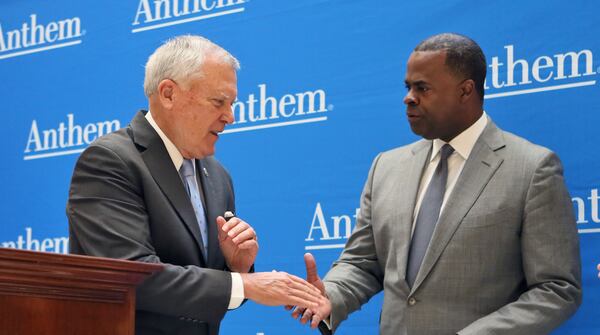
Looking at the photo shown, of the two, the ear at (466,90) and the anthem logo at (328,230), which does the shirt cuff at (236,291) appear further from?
the anthem logo at (328,230)

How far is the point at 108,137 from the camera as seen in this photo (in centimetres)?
298

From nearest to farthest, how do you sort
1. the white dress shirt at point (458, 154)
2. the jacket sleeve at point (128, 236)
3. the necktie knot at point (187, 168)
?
the jacket sleeve at point (128, 236) < the necktie knot at point (187, 168) < the white dress shirt at point (458, 154)

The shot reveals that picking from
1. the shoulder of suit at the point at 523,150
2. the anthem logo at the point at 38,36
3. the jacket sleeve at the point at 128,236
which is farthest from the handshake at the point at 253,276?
the anthem logo at the point at 38,36

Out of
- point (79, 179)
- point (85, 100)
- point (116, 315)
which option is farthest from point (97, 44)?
point (116, 315)

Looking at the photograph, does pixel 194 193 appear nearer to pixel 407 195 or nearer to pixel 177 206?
pixel 177 206

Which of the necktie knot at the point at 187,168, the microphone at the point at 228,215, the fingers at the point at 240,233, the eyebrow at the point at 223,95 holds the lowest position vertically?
the fingers at the point at 240,233

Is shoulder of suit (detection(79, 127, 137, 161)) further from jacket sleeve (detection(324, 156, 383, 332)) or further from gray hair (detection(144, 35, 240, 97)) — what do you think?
jacket sleeve (detection(324, 156, 383, 332))

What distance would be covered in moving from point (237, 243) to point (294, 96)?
1.45 m

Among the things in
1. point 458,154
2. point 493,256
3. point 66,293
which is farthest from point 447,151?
point 66,293

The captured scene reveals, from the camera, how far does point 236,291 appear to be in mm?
2809

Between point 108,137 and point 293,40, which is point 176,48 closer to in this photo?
point 108,137

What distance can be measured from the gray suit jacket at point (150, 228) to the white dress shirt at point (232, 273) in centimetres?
4

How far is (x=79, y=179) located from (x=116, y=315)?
76 centimetres

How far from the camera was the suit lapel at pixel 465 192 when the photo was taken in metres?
3.17
